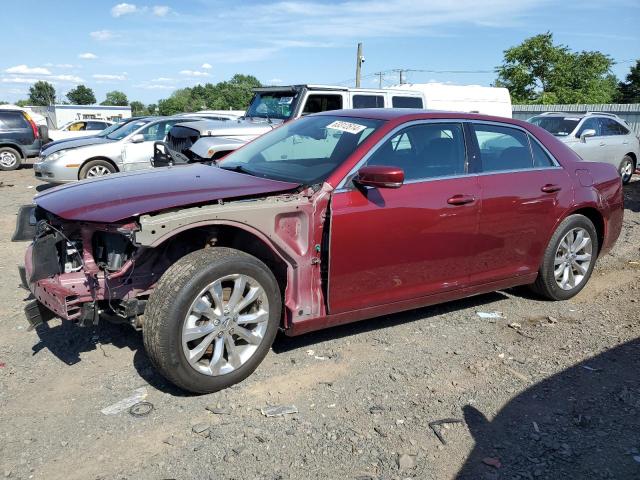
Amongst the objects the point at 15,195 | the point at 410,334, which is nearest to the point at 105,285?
the point at 410,334

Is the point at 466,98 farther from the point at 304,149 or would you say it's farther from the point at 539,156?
the point at 304,149

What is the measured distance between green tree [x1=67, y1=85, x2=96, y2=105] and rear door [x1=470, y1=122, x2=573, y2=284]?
378 feet

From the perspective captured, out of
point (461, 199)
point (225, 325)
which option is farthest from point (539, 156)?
point (225, 325)

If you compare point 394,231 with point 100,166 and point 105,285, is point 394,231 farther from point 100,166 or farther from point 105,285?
point 100,166

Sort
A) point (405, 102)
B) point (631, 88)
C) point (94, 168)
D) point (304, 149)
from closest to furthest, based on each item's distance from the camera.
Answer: point (304, 149)
point (94, 168)
point (405, 102)
point (631, 88)

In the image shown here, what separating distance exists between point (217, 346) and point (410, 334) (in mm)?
1691

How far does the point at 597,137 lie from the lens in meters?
12.3

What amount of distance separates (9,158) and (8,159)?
0.04 metres

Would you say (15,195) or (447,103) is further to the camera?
(447,103)

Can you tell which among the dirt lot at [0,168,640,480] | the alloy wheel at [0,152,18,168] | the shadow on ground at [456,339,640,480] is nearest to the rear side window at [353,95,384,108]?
the dirt lot at [0,168,640,480]

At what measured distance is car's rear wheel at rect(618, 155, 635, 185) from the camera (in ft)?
43.4

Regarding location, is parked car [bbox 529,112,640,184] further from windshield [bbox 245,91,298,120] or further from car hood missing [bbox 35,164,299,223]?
car hood missing [bbox 35,164,299,223]

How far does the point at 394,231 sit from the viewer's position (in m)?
3.85

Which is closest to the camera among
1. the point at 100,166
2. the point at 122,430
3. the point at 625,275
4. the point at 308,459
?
the point at 308,459
